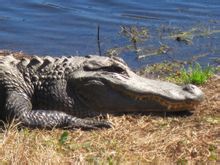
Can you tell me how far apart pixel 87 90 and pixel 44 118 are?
57cm

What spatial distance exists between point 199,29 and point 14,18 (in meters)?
3.23

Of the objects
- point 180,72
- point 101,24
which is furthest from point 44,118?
point 101,24

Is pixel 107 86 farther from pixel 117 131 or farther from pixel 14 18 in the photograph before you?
pixel 14 18

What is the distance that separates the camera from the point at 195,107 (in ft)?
21.1

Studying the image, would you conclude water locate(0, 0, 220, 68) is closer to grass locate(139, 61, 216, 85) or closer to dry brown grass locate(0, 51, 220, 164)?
grass locate(139, 61, 216, 85)

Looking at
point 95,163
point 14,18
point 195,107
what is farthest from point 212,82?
point 14,18

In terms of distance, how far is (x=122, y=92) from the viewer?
6.38 meters

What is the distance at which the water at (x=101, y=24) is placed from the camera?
10352 millimetres

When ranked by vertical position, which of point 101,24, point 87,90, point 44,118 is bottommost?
point 101,24

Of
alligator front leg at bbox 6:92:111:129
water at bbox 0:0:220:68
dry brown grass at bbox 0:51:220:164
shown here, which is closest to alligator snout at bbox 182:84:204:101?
dry brown grass at bbox 0:51:220:164

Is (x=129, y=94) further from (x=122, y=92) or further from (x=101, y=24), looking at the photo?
(x=101, y=24)

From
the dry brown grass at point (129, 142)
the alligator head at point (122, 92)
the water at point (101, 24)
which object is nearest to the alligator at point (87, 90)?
the alligator head at point (122, 92)

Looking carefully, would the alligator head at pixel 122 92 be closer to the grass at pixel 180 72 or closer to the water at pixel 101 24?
the grass at pixel 180 72

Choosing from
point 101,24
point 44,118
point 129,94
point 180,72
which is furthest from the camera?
A: point 101,24
